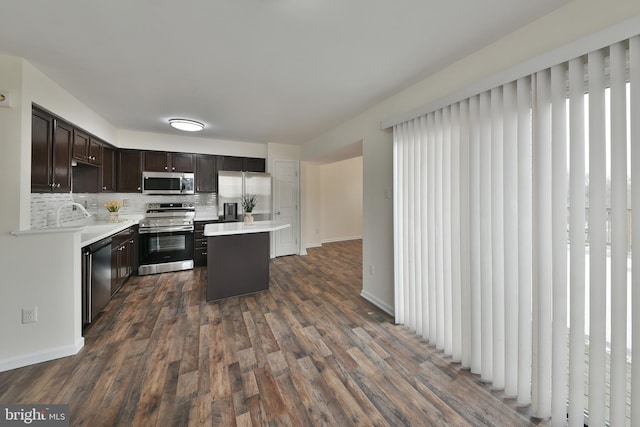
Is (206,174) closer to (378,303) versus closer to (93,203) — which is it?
(93,203)

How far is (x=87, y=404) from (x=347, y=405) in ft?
5.58

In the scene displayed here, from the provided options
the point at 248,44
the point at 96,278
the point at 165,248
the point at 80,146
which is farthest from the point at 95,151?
the point at 248,44

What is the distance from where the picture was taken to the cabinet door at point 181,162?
4523mm

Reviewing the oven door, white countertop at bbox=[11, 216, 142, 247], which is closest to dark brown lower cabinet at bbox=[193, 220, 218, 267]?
the oven door

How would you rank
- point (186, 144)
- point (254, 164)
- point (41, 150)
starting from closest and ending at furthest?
point (41, 150)
point (186, 144)
point (254, 164)

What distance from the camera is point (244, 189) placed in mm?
5027

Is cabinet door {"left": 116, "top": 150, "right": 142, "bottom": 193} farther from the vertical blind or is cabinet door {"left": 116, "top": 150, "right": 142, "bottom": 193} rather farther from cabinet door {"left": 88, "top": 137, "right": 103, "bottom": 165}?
the vertical blind

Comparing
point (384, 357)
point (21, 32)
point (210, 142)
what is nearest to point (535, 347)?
point (384, 357)

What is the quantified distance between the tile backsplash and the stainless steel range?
0.95 ft

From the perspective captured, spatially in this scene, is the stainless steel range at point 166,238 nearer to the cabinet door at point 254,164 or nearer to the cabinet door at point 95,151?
the cabinet door at point 95,151

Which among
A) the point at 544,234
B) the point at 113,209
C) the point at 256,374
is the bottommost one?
the point at 256,374

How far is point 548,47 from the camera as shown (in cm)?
147

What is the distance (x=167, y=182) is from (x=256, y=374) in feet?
12.9

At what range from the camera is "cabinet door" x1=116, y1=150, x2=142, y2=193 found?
4191 millimetres
